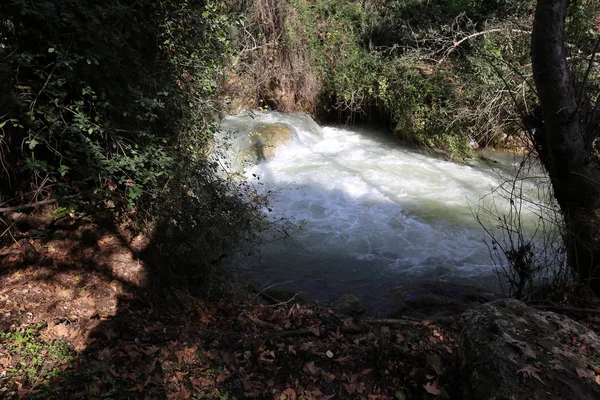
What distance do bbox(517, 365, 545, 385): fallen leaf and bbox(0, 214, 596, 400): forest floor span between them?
0.46 meters

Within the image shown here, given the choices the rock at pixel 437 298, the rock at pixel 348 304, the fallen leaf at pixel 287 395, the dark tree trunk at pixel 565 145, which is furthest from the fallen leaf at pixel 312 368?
the dark tree trunk at pixel 565 145

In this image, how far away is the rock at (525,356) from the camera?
2342 millimetres

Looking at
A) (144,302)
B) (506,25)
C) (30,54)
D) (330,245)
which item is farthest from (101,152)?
(506,25)

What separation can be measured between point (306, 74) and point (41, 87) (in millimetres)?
11497

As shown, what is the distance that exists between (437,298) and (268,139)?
7033mm

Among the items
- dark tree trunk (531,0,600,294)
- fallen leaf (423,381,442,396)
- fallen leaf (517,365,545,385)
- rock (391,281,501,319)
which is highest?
dark tree trunk (531,0,600,294)

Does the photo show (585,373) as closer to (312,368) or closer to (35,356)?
(312,368)

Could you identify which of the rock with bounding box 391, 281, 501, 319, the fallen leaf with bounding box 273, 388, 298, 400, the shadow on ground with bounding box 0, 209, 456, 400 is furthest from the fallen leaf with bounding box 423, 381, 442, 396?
the rock with bounding box 391, 281, 501, 319

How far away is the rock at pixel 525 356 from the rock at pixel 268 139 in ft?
27.7

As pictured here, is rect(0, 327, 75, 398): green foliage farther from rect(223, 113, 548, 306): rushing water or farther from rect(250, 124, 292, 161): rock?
rect(250, 124, 292, 161): rock

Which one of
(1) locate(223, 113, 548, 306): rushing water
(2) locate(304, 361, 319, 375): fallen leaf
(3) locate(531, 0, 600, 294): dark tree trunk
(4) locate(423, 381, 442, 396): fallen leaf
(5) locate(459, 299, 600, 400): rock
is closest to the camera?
(5) locate(459, 299, 600, 400): rock

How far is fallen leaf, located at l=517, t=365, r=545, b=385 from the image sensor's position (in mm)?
2373

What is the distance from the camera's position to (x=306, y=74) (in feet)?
46.1

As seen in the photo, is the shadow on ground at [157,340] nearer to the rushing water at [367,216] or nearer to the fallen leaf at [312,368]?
the fallen leaf at [312,368]
